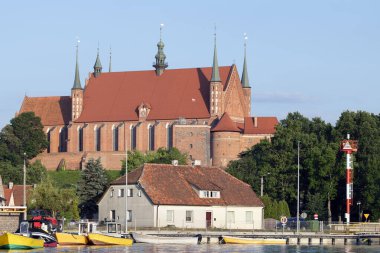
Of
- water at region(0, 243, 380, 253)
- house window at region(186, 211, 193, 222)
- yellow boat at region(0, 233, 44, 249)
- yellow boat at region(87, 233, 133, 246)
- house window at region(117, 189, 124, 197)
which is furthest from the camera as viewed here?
house window at region(117, 189, 124, 197)

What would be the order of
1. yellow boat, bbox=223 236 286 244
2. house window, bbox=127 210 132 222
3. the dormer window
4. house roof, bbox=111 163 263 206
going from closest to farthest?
yellow boat, bbox=223 236 286 244 → house roof, bbox=111 163 263 206 → house window, bbox=127 210 132 222 → the dormer window

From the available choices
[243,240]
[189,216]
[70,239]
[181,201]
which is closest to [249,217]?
[189,216]

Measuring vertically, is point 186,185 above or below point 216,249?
above

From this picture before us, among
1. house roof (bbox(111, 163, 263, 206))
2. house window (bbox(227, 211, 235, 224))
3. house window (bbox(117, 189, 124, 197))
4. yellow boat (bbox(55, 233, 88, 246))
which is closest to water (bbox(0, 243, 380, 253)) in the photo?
yellow boat (bbox(55, 233, 88, 246))

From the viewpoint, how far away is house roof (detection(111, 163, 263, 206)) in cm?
11612

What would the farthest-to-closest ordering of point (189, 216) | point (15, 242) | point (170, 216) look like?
point (189, 216)
point (170, 216)
point (15, 242)

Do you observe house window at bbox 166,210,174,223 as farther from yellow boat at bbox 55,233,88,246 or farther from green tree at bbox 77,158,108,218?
green tree at bbox 77,158,108,218

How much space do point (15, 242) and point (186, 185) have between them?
29.8m

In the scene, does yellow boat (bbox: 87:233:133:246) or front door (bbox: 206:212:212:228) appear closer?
yellow boat (bbox: 87:233:133:246)

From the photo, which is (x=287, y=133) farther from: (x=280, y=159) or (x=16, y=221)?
(x=16, y=221)

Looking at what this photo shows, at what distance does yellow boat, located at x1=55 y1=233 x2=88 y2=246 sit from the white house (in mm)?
13961

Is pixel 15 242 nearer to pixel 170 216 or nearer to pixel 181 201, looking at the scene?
pixel 170 216

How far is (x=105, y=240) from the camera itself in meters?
99.0

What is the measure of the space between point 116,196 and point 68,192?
49.4ft
